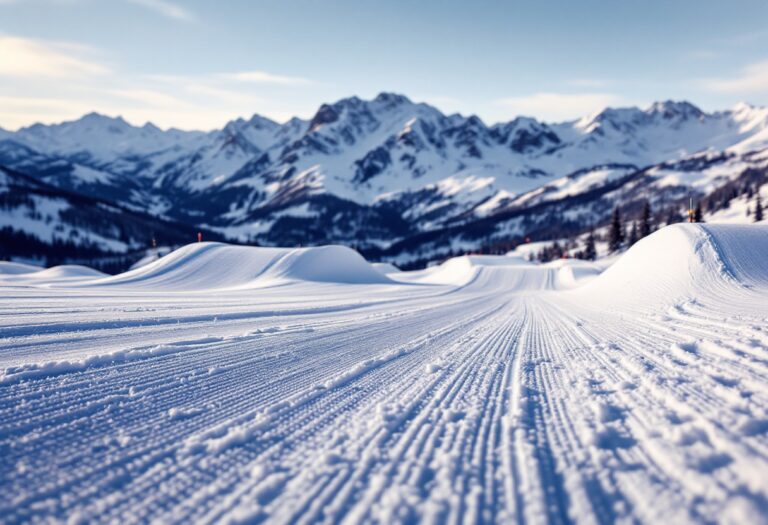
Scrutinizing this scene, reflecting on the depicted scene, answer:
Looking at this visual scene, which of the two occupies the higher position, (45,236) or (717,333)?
(45,236)

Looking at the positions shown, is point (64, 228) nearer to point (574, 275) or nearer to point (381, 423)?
point (574, 275)

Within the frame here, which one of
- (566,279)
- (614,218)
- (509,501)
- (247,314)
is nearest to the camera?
(509,501)

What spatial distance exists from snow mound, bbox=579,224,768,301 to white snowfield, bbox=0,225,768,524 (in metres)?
3.79

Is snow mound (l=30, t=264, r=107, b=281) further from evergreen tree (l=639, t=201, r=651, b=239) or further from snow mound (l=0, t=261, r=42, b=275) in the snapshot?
evergreen tree (l=639, t=201, r=651, b=239)

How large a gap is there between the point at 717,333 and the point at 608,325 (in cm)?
220

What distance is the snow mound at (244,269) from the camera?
2120 cm

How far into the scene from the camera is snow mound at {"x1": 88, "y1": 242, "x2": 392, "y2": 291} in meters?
21.2

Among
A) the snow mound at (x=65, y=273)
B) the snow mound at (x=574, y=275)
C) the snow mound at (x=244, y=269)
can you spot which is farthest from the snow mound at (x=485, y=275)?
the snow mound at (x=65, y=273)

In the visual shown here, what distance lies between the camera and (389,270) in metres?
49.3

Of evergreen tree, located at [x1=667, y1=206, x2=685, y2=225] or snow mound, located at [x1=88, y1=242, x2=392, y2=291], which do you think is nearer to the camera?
snow mound, located at [x1=88, y1=242, x2=392, y2=291]

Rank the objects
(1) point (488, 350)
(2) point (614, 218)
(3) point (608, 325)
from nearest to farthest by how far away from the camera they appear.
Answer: (1) point (488, 350) → (3) point (608, 325) → (2) point (614, 218)

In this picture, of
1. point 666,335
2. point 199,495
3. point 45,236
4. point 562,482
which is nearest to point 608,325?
point 666,335

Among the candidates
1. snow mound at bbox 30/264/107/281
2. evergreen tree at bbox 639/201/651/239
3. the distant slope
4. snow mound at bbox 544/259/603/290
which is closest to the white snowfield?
snow mound at bbox 544/259/603/290

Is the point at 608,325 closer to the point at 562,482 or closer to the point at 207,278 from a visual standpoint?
the point at 562,482
